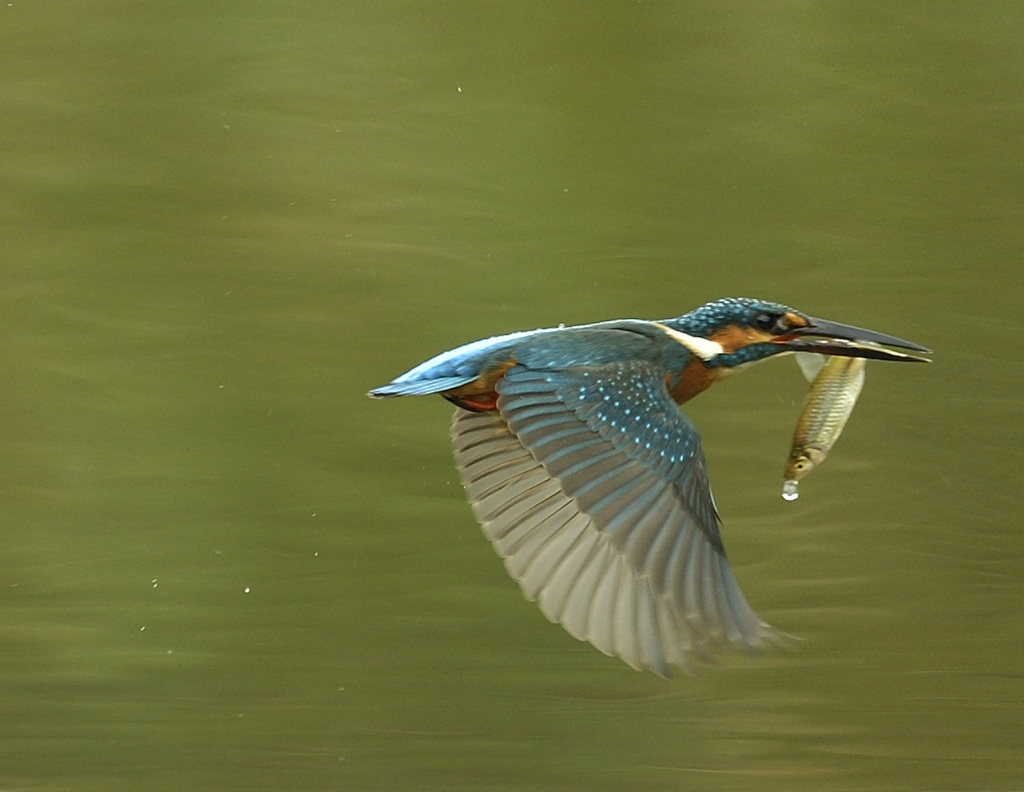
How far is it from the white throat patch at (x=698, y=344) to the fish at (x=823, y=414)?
216 millimetres

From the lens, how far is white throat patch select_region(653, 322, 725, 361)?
3045 mm

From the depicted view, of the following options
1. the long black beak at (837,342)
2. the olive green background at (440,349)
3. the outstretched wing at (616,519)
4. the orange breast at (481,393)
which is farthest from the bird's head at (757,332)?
the olive green background at (440,349)

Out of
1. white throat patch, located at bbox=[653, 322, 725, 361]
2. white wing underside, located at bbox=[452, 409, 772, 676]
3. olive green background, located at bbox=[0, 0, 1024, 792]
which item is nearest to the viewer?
white wing underside, located at bbox=[452, 409, 772, 676]

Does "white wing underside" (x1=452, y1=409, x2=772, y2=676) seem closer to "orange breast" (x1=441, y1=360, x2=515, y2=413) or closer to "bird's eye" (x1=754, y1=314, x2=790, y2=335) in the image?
"orange breast" (x1=441, y1=360, x2=515, y2=413)

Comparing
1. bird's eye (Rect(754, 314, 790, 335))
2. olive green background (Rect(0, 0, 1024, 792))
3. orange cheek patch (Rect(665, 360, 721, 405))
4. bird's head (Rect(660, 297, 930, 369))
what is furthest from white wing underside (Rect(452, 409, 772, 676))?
olive green background (Rect(0, 0, 1024, 792))

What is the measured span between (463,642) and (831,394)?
1.15 meters

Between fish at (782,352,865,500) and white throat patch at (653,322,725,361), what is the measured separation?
8.5 inches

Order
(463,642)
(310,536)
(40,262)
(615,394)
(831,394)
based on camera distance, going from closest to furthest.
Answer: (615,394) → (831,394) → (463,642) → (310,536) → (40,262)

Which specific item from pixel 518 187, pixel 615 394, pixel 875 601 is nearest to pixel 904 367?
pixel 875 601

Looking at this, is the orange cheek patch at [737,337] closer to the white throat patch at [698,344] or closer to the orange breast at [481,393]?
the white throat patch at [698,344]

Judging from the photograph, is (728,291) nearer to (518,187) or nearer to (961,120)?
(518,187)

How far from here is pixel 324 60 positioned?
16.7 ft

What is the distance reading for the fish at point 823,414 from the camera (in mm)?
3102

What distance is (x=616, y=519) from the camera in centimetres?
256
